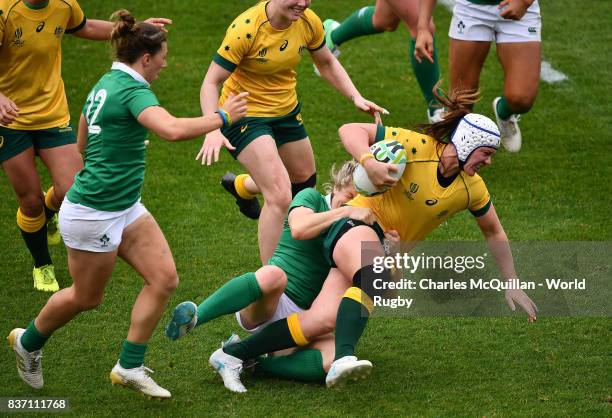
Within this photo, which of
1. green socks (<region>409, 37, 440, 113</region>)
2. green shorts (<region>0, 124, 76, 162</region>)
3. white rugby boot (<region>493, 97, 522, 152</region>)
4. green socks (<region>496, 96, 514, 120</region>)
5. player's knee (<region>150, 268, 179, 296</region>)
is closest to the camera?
player's knee (<region>150, 268, 179, 296</region>)

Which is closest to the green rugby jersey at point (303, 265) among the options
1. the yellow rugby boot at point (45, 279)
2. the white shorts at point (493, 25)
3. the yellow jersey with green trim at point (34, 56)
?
the yellow rugby boot at point (45, 279)

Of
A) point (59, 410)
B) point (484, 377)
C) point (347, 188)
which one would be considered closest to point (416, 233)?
point (347, 188)

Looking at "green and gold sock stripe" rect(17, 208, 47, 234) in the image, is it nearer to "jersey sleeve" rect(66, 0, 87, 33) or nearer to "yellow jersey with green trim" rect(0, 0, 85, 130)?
"yellow jersey with green trim" rect(0, 0, 85, 130)

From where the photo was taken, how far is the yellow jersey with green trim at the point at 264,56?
6688 millimetres

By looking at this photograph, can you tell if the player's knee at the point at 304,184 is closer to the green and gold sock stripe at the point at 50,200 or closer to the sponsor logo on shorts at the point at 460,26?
the green and gold sock stripe at the point at 50,200

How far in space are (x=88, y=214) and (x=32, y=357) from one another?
879mm

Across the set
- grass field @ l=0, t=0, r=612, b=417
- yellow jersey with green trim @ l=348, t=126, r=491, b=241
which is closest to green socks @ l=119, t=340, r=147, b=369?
grass field @ l=0, t=0, r=612, b=417

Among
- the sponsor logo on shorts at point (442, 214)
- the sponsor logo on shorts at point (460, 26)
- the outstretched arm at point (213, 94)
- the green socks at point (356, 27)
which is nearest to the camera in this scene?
the sponsor logo on shorts at point (442, 214)

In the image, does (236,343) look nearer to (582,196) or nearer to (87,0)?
(582,196)

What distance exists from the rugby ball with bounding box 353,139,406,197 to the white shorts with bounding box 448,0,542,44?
2664 millimetres

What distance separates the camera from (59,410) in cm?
550

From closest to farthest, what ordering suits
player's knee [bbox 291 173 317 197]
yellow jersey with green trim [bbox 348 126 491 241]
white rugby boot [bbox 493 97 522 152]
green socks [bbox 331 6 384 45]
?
yellow jersey with green trim [bbox 348 126 491 241], player's knee [bbox 291 173 317 197], white rugby boot [bbox 493 97 522 152], green socks [bbox 331 6 384 45]

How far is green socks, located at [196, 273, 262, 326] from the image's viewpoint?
5668mm

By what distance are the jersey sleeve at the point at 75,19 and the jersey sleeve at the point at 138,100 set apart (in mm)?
2017
